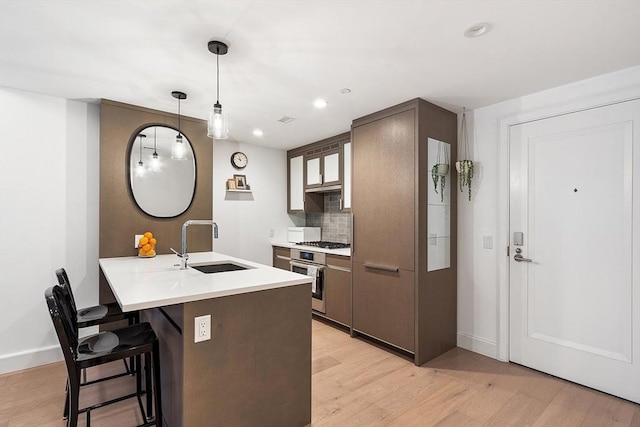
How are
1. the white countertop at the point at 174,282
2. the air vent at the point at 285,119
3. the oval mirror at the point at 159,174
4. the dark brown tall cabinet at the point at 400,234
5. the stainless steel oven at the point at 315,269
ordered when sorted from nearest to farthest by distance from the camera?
the white countertop at the point at 174,282 < the dark brown tall cabinet at the point at 400,234 < the oval mirror at the point at 159,174 < the air vent at the point at 285,119 < the stainless steel oven at the point at 315,269

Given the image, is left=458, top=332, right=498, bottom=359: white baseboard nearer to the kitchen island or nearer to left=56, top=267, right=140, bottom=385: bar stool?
the kitchen island

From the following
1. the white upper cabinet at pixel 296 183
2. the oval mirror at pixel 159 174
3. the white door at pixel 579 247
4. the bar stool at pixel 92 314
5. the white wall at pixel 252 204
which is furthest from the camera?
the white upper cabinet at pixel 296 183

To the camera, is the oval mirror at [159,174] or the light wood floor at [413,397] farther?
the oval mirror at [159,174]

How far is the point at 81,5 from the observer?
5.35 feet

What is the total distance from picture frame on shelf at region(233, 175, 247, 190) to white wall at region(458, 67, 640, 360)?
287 centimetres

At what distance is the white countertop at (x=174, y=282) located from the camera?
151 cm

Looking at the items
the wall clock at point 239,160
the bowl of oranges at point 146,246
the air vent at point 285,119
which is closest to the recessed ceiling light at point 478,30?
the air vent at point 285,119

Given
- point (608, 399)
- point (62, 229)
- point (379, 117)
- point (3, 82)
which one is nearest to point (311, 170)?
point (379, 117)

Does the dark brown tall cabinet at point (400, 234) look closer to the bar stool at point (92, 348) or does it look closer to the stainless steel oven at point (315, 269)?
the stainless steel oven at point (315, 269)

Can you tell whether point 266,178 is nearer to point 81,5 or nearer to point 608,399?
point 81,5

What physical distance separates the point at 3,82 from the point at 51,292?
2208 mm

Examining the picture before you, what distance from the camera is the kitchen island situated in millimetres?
1592

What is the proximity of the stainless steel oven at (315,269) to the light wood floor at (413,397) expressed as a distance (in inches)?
40.7

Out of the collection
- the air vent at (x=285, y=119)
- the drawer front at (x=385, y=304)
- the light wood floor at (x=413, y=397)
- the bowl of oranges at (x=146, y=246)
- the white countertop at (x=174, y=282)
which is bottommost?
the light wood floor at (x=413, y=397)
